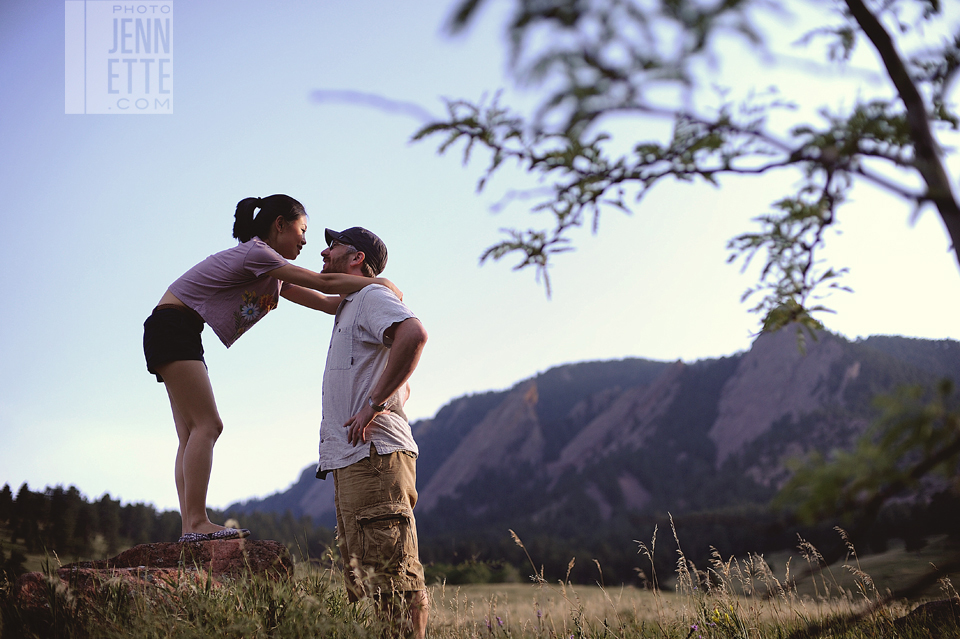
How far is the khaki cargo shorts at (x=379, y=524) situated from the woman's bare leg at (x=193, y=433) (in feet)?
3.69

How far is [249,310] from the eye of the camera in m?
3.86

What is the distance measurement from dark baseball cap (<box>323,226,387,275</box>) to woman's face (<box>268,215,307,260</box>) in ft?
1.85

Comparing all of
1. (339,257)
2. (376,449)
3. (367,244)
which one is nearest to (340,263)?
(339,257)

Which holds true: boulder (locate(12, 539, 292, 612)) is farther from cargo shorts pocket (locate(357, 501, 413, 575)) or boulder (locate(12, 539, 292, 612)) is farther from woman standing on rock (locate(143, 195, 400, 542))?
cargo shorts pocket (locate(357, 501, 413, 575))

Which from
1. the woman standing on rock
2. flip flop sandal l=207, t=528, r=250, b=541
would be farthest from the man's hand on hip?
flip flop sandal l=207, t=528, r=250, b=541

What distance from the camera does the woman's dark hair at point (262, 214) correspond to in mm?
3980

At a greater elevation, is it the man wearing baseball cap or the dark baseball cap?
the dark baseball cap

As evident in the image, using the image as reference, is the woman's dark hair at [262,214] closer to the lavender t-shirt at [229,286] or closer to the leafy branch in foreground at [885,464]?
the lavender t-shirt at [229,286]

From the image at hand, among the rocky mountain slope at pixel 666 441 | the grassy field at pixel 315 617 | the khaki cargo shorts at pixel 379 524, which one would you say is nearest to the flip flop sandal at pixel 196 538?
the grassy field at pixel 315 617

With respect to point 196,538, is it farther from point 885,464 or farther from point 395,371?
point 885,464

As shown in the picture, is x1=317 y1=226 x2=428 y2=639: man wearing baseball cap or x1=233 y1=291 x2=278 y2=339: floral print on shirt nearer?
x1=317 y1=226 x2=428 y2=639: man wearing baseball cap

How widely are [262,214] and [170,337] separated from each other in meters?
0.99

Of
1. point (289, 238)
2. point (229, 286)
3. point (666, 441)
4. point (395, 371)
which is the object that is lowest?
point (666, 441)

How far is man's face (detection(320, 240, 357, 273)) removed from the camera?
3.44 metres
